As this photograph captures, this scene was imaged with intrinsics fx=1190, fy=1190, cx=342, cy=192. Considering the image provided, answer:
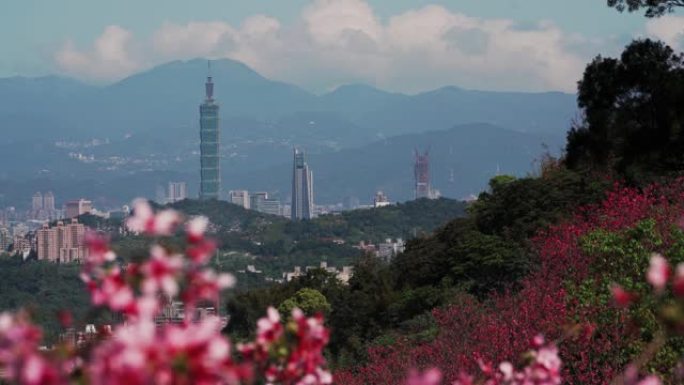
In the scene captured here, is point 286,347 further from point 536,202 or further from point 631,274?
point 536,202

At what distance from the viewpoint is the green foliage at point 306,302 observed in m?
23.9

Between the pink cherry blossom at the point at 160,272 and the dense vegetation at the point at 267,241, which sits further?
the dense vegetation at the point at 267,241

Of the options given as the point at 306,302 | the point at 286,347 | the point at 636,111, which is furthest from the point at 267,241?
the point at 286,347

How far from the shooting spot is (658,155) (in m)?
15.3

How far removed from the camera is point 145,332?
5.04 ft

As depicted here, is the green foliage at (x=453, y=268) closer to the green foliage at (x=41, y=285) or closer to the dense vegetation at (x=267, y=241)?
the green foliage at (x=41, y=285)

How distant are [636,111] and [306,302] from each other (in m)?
10.7

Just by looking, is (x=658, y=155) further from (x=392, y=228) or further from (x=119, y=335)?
(x=392, y=228)

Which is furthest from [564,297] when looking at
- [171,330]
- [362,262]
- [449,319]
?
[362,262]

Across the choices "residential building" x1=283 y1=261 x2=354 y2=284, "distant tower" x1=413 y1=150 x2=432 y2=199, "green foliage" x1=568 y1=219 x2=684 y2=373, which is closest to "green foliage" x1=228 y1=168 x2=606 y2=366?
"green foliage" x1=568 y1=219 x2=684 y2=373

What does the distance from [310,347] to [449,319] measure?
9.89 meters

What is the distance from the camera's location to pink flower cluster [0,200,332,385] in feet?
4.92

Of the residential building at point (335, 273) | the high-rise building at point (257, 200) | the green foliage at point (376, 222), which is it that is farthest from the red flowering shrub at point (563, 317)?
the high-rise building at point (257, 200)

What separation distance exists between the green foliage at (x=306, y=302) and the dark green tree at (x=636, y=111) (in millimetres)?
8465
